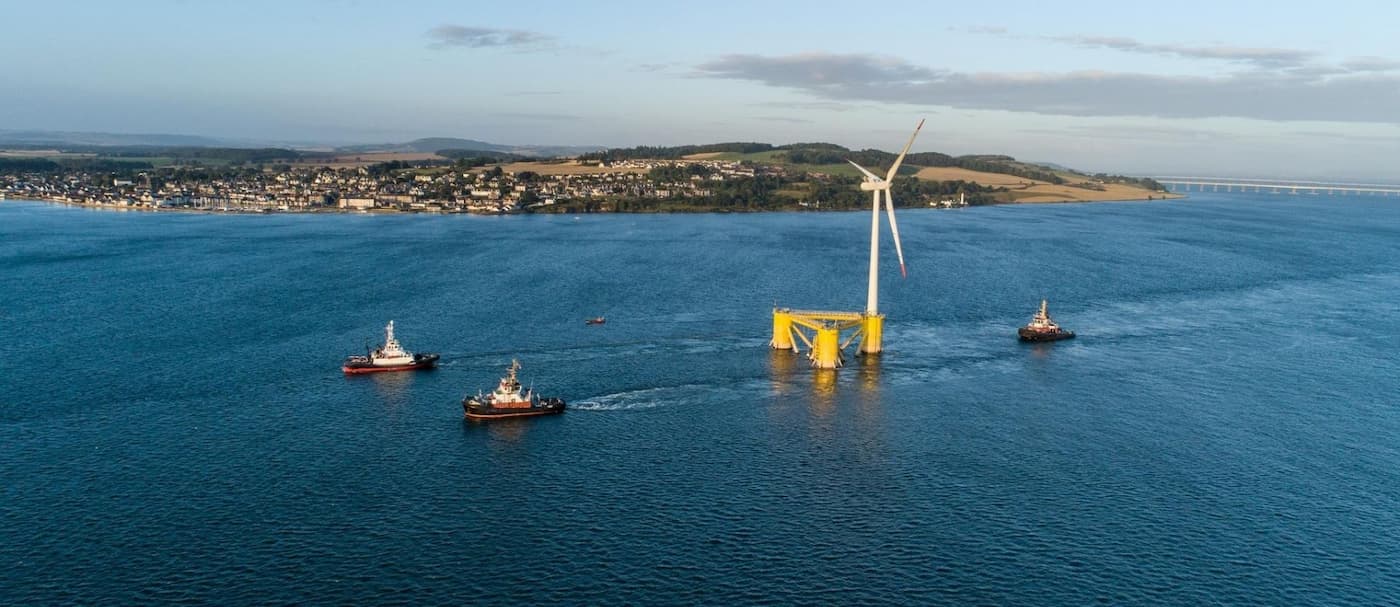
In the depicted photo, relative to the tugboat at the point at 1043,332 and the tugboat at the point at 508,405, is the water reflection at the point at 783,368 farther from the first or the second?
the tugboat at the point at 1043,332

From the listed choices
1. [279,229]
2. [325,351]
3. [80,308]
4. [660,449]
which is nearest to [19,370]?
[325,351]

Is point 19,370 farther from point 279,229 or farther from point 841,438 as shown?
point 279,229

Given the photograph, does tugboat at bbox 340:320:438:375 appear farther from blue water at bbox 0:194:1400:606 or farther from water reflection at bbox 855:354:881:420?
water reflection at bbox 855:354:881:420

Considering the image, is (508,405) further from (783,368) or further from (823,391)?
(783,368)

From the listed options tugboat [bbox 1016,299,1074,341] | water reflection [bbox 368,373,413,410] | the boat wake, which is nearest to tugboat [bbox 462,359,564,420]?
A: the boat wake

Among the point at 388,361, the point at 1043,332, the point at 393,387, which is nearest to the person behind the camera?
the point at 393,387

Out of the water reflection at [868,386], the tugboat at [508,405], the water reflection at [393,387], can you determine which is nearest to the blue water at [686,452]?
the water reflection at [868,386]

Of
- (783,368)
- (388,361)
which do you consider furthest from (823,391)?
(388,361)
